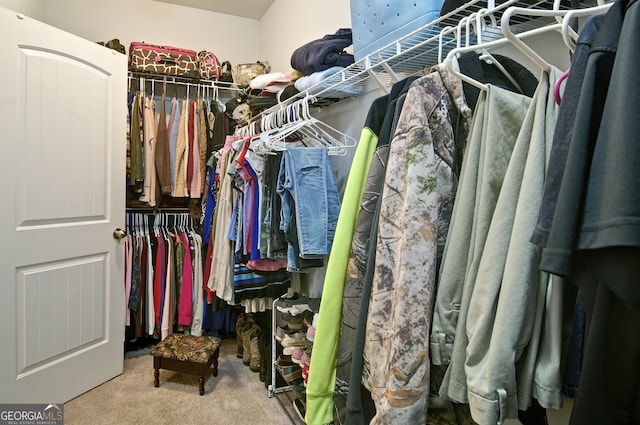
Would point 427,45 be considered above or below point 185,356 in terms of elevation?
above

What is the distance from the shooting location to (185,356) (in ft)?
7.04

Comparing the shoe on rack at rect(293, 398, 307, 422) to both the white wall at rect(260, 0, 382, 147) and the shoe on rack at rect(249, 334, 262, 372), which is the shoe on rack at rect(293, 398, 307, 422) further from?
the white wall at rect(260, 0, 382, 147)

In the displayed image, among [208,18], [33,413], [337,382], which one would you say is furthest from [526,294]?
[208,18]

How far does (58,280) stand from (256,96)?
159 cm

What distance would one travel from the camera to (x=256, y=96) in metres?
2.54

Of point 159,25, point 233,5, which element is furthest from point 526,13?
point 159,25

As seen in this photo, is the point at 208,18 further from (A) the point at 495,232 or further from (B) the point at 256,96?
(A) the point at 495,232

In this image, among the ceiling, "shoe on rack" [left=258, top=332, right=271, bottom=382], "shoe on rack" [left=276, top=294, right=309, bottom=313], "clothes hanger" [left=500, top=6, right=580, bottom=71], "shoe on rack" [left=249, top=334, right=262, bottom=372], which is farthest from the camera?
the ceiling

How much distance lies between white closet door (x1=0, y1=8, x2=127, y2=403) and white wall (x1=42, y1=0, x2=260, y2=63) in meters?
0.84

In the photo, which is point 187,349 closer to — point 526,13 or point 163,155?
point 163,155

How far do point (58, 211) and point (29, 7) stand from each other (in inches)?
52.7

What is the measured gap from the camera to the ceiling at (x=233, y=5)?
3029mm

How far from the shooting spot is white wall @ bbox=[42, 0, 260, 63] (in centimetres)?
277

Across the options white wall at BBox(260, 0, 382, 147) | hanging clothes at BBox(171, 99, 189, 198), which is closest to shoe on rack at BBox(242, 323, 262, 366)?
hanging clothes at BBox(171, 99, 189, 198)
